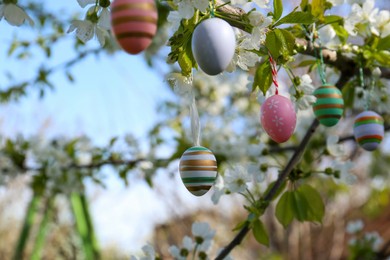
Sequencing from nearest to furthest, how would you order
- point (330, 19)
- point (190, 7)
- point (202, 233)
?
point (190, 7) < point (330, 19) < point (202, 233)

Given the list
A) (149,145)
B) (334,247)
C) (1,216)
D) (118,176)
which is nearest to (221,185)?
(118,176)

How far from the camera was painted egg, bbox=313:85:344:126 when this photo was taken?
88 centimetres

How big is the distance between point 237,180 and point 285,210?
0.12 m

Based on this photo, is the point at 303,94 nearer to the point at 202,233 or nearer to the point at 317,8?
the point at 317,8

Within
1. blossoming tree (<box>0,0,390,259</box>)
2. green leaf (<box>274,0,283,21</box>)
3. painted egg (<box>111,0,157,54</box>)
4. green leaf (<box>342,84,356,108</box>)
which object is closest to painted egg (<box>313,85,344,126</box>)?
blossoming tree (<box>0,0,390,259</box>)

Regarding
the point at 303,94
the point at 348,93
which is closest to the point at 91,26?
the point at 303,94

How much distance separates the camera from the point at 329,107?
0.88 meters

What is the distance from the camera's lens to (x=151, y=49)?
2361 millimetres

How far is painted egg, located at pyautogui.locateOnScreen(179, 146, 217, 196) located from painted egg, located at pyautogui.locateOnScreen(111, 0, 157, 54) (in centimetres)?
21

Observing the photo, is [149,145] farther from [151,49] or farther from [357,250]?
[357,250]

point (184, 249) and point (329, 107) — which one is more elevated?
point (329, 107)

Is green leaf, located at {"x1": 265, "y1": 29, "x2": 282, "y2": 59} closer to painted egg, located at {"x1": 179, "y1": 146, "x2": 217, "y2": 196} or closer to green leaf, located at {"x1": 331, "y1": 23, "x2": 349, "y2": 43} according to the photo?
painted egg, located at {"x1": 179, "y1": 146, "x2": 217, "y2": 196}

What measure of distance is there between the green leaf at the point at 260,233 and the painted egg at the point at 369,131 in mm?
264

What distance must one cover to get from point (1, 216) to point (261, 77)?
24.8 ft
